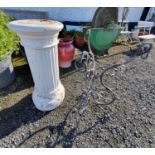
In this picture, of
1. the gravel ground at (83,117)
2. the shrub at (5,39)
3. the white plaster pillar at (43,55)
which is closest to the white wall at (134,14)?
the gravel ground at (83,117)

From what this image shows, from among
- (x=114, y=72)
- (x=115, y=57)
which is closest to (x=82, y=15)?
(x=115, y=57)

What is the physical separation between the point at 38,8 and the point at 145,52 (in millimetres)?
3125

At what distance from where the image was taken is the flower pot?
3252 mm

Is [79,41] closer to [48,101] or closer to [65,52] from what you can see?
[65,52]

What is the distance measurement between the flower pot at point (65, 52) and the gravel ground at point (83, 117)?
0.37 m

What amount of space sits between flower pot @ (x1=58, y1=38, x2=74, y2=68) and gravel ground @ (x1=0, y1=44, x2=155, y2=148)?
37 cm

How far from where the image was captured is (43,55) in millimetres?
2066

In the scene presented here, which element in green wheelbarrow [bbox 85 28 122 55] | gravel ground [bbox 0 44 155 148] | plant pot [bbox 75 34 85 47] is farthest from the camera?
plant pot [bbox 75 34 85 47]

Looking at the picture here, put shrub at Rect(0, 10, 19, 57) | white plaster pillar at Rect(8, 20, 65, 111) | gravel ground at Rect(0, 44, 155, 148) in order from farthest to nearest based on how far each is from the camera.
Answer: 1. shrub at Rect(0, 10, 19, 57)
2. gravel ground at Rect(0, 44, 155, 148)
3. white plaster pillar at Rect(8, 20, 65, 111)

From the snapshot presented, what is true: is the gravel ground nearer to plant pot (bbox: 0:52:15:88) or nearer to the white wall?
plant pot (bbox: 0:52:15:88)

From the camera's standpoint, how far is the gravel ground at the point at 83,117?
217cm

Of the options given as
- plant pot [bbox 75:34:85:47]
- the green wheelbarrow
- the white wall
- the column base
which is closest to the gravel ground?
the column base

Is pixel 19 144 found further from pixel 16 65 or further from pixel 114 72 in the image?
pixel 114 72

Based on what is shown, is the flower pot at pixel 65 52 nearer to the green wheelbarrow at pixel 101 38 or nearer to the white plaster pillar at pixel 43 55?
the green wheelbarrow at pixel 101 38
